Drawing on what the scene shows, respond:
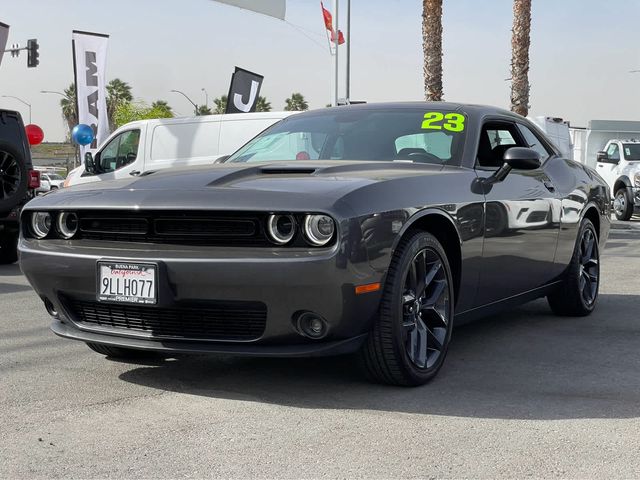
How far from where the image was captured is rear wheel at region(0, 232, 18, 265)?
10914 millimetres

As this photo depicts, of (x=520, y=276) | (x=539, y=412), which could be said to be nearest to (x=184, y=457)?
(x=539, y=412)

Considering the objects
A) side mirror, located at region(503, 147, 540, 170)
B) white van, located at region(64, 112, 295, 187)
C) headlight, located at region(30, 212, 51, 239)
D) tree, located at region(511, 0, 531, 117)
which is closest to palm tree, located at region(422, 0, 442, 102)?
tree, located at region(511, 0, 531, 117)

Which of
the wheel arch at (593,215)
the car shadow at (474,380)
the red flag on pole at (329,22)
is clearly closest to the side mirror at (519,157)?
the car shadow at (474,380)

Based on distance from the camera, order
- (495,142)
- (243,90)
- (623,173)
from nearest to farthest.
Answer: (495,142), (623,173), (243,90)

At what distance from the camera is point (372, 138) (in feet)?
17.1

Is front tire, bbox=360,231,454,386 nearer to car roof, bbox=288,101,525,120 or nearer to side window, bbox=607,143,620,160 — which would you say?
car roof, bbox=288,101,525,120

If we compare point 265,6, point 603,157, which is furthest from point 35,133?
point 603,157

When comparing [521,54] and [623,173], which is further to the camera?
[521,54]

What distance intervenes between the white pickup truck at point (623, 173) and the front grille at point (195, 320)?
17815mm

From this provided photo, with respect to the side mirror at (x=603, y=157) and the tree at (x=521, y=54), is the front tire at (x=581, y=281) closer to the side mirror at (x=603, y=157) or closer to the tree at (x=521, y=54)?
the side mirror at (x=603, y=157)

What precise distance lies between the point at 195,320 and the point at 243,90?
60.8 feet

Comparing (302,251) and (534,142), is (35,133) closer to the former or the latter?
(534,142)

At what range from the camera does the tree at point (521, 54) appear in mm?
22750

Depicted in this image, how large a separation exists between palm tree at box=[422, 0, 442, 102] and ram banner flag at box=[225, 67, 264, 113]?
407 centimetres
